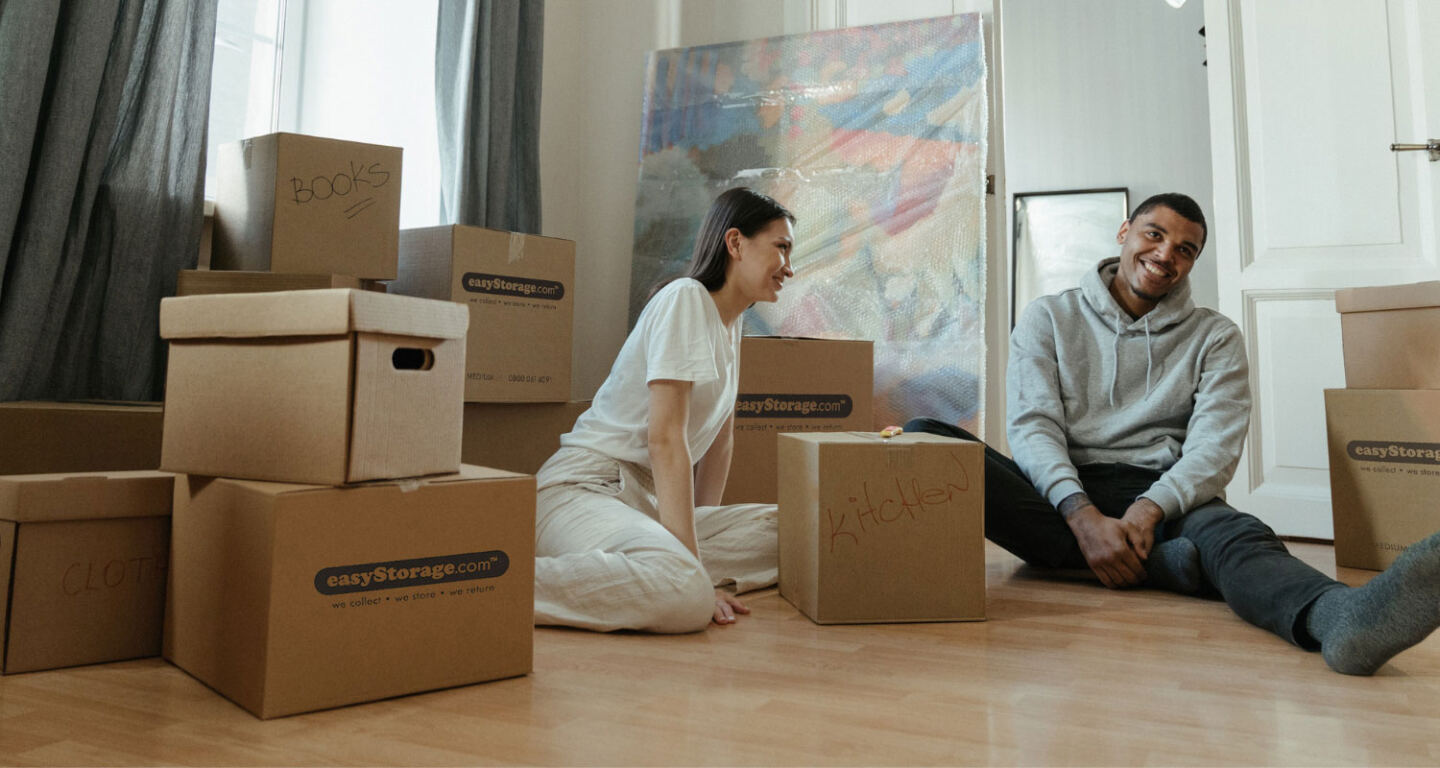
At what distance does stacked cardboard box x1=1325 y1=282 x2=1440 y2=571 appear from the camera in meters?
1.99

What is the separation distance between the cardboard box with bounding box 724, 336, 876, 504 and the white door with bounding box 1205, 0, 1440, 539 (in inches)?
44.9

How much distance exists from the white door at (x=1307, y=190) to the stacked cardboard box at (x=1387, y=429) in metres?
0.48

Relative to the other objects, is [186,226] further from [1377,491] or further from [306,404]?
[1377,491]

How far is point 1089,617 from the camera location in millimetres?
1580

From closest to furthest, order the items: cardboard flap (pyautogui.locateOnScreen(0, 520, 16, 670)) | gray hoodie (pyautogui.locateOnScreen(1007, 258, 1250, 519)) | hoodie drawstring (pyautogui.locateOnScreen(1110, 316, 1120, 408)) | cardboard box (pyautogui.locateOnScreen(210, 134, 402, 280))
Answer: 1. cardboard flap (pyautogui.locateOnScreen(0, 520, 16, 670))
2. cardboard box (pyautogui.locateOnScreen(210, 134, 402, 280))
3. gray hoodie (pyautogui.locateOnScreen(1007, 258, 1250, 519))
4. hoodie drawstring (pyautogui.locateOnScreen(1110, 316, 1120, 408))

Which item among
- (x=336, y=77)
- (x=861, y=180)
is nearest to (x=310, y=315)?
(x=336, y=77)

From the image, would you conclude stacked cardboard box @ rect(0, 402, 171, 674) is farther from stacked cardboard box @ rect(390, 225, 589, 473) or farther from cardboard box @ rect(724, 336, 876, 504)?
cardboard box @ rect(724, 336, 876, 504)

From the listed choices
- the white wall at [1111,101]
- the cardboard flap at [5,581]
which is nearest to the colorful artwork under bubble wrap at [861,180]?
the white wall at [1111,101]

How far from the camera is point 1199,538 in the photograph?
5.54 feet

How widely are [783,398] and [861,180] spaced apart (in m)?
0.74

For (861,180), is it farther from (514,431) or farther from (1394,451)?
(1394,451)

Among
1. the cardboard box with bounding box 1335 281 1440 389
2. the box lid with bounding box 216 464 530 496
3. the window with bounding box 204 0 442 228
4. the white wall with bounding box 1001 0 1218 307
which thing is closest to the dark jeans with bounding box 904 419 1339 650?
the cardboard box with bounding box 1335 281 1440 389

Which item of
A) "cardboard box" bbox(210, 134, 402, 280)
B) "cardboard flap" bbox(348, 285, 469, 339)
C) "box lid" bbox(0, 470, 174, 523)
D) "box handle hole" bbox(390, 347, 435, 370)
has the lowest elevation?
"box lid" bbox(0, 470, 174, 523)

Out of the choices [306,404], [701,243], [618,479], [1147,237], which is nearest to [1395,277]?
[1147,237]
